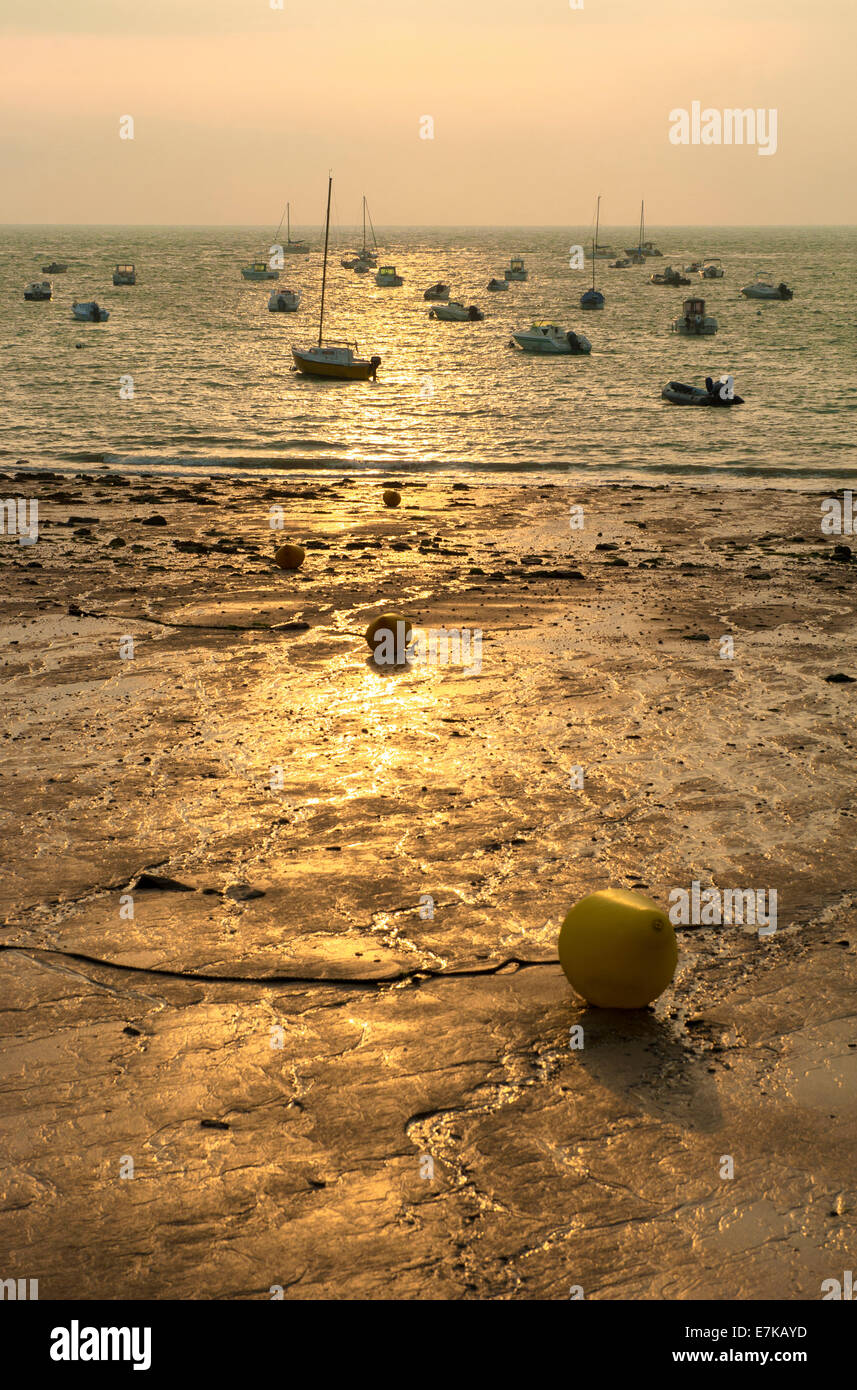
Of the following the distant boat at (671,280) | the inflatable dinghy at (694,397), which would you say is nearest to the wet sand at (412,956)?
the inflatable dinghy at (694,397)

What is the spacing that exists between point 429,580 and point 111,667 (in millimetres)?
4548

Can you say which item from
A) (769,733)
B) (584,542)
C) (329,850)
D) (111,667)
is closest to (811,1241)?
(329,850)

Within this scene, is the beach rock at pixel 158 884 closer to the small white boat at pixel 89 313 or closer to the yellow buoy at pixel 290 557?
the yellow buoy at pixel 290 557

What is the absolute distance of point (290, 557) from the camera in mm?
14797

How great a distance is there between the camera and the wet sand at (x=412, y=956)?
4.43 m

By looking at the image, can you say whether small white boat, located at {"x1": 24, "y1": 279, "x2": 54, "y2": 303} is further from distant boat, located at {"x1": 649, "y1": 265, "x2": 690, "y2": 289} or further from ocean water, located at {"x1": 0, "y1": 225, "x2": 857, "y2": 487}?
distant boat, located at {"x1": 649, "y1": 265, "x2": 690, "y2": 289}

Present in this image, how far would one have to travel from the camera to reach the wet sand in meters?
4.43

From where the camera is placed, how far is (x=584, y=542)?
17.2m

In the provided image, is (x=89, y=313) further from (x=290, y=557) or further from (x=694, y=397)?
(x=290, y=557)

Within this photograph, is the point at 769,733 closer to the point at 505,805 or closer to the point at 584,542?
the point at 505,805

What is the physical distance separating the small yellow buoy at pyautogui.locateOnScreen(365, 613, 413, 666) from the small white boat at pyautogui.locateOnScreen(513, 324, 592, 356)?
1963 inches

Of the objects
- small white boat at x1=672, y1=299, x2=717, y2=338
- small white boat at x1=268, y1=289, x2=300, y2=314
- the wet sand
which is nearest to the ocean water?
small white boat at x1=672, y1=299, x2=717, y2=338

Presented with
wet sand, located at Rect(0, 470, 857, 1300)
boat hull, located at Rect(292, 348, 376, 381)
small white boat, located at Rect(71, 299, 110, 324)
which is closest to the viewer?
wet sand, located at Rect(0, 470, 857, 1300)

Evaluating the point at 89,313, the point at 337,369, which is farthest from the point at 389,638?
the point at 89,313
